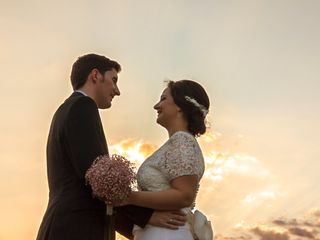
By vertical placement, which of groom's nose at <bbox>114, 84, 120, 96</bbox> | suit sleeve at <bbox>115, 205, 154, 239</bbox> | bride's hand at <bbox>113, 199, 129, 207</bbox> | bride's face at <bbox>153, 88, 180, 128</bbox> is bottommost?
bride's hand at <bbox>113, 199, 129, 207</bbox>

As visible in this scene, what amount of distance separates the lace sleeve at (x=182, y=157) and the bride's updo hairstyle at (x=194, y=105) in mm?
244

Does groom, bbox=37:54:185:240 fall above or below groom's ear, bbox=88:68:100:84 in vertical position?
below

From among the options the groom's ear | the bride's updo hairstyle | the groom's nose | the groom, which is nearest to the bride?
the bride's updo hairstyle

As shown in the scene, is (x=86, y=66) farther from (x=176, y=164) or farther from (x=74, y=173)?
(x=176, y=164)

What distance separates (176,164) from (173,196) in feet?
1.07

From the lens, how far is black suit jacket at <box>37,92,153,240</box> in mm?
5340

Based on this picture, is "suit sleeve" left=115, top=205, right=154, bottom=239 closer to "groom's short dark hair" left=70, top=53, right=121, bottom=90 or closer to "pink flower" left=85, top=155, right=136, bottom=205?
"pink flower" left=85, top=155, right=136, bottom=205

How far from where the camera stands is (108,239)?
5551 mm

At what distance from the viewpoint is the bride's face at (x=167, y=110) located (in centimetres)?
654

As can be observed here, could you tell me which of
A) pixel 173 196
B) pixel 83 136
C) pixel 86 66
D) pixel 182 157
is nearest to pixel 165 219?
pixel 173 196

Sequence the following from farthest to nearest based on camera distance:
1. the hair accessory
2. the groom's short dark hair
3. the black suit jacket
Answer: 1. the hair accessory
2. the groom's short dark hair
3. the black suit jacket

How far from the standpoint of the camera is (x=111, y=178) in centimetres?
520

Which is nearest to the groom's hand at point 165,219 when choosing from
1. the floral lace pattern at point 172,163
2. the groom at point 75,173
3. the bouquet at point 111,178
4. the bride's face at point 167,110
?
the groom at point 75,173

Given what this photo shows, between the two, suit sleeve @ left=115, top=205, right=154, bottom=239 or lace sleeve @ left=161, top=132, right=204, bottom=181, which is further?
lace sleeve @ left=161, top=132, right=204, bottom=181
